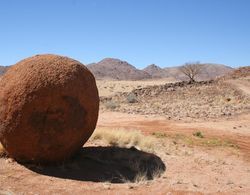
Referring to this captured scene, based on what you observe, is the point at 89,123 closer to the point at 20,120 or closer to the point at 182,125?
the point at 20,120

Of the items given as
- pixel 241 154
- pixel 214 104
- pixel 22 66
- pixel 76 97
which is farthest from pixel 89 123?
pixel 214 104

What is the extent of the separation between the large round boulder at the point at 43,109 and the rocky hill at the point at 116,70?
3410 inches

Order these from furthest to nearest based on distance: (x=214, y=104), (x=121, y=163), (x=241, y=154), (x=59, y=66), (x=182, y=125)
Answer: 1. (x=214, y=104)
2. (x=182, y=125)
3. (x=241, y=154)
4. (x=121, y=163)
5. (x=59, y=66)

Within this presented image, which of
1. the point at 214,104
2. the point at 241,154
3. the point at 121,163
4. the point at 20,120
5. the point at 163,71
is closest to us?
the point at 20,120

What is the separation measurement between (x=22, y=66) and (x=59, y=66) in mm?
689

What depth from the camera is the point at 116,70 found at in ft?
351

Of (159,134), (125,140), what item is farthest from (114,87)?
(125,140)

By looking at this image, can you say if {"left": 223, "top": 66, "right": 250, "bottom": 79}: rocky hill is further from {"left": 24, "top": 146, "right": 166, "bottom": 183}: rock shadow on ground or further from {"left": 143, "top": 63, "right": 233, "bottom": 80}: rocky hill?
{"left": 143, "top": 63, "right": 233, "bottom": 80}: rocky hill

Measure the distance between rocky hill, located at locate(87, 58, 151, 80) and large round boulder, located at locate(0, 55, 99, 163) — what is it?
86625 mm

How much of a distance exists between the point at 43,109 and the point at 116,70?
100 m

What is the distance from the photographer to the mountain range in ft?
324

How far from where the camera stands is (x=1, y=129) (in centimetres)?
716

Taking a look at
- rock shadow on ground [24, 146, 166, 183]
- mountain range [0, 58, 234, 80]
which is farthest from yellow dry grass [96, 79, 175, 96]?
mountain range [0, 58, 234, 80]

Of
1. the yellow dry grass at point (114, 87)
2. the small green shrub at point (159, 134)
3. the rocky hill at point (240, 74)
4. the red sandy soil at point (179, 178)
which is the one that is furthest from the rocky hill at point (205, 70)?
the red sandy soil at point (179, 178)
